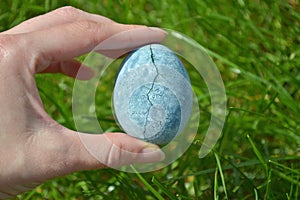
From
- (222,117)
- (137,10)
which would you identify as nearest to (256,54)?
(222,117)

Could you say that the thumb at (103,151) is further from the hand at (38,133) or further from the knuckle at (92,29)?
the knuckle at (92,29)

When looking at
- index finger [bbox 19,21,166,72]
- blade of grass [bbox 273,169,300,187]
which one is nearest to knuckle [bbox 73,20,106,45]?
index finger [bbox 19,21,166,72]

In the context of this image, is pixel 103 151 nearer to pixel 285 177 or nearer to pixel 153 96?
pixel 153 96

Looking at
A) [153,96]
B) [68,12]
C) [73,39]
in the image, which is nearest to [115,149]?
[153,96]

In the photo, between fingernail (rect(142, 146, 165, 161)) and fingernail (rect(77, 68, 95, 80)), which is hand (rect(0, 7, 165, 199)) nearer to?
fingernail (rect(142, 146, 165, 161))

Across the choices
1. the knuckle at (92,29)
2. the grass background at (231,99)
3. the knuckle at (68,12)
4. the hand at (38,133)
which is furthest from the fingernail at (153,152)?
the knuckle at (68,12)

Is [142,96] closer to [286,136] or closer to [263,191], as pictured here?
[263,191]
